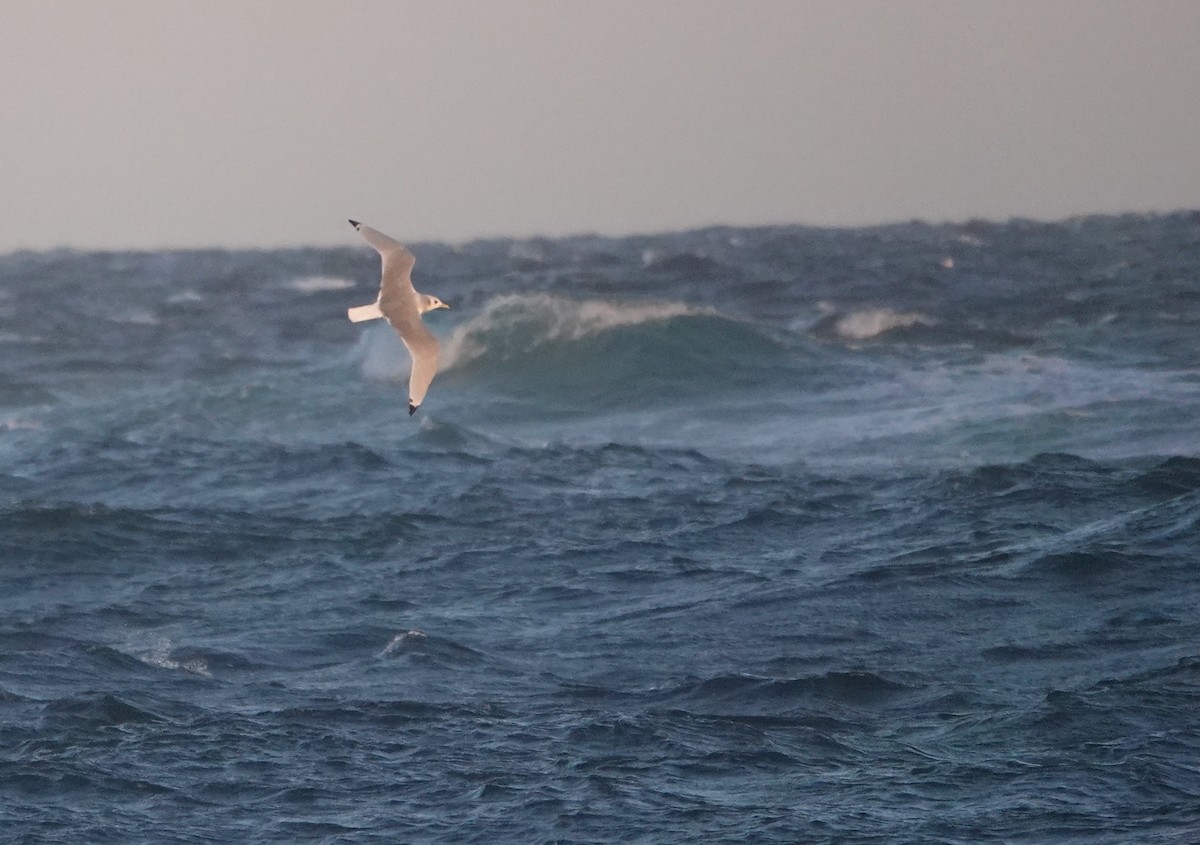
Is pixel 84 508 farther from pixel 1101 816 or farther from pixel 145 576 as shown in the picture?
pixel 1101 816

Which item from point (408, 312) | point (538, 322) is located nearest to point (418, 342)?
point (408, 312)

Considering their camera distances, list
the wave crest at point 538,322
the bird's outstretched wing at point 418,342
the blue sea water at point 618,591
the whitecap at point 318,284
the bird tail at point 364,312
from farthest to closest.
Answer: the whitecap at point 318,284 → the wave crest at point 538,322 → the bird's outstretched wing at point 418,342 → the blue sea water at point 618,591 → the bird tail at point 364,312

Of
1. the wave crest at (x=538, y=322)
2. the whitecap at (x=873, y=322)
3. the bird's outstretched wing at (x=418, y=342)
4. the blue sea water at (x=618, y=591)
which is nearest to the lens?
the blue sea water at (x=618, y=591)

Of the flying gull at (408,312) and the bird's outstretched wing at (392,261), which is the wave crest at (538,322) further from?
the bird's outstretched wing at (392,261)

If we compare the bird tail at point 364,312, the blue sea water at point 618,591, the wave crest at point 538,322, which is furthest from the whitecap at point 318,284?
the bird tail at point 364,312

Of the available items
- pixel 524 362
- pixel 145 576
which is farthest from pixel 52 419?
pixel 145 576

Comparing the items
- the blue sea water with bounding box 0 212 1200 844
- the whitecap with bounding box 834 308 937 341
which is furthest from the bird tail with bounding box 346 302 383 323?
the whitecap with bounding box 834 308 937 341

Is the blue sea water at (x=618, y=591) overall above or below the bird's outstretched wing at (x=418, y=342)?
below

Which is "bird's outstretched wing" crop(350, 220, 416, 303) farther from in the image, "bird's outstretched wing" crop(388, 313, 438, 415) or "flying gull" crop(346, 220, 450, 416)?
"bird's outstretched wing" crop(388, 313, 438, 415)

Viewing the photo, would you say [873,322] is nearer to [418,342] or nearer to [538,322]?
[538,322]

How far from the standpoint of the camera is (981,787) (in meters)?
11.5

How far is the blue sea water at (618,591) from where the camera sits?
1149 cm

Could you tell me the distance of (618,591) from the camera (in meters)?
16.9

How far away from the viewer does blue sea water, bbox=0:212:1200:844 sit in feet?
37.7
